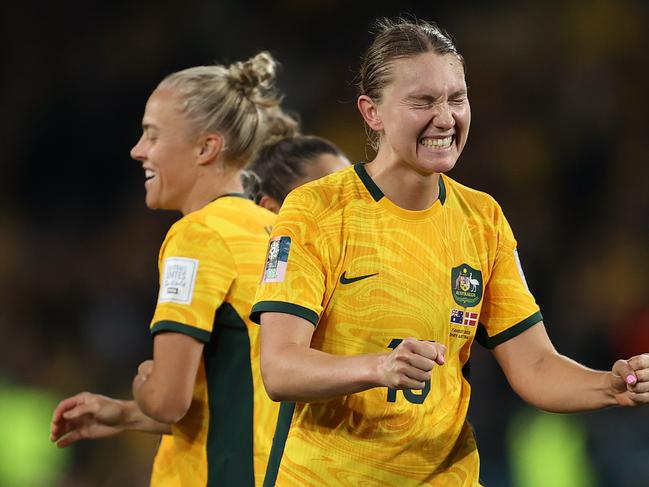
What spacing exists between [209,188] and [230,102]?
29cm

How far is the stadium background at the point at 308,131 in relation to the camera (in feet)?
23.2

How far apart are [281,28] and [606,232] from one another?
11.2 feet

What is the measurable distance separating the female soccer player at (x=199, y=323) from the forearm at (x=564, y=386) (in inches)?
31.1

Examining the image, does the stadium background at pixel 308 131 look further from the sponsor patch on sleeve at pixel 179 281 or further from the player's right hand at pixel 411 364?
the player's right hand at pixel 411 364

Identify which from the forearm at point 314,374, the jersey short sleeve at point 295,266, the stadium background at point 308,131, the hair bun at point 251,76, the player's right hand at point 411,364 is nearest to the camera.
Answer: the player's right hand at point 411,364

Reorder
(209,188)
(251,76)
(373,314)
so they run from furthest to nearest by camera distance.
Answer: (251,76) < (209,188) < (373,314)

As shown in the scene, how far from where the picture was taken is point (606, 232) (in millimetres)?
Result: 8047

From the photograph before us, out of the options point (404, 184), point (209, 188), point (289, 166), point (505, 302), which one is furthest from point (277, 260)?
point (289, 166)

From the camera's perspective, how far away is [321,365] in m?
2.23

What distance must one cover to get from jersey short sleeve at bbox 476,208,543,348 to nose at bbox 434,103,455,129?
0.33 metres

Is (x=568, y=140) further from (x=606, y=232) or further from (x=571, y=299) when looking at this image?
(x=571, y=299)

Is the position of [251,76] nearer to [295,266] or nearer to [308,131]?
[295,266]

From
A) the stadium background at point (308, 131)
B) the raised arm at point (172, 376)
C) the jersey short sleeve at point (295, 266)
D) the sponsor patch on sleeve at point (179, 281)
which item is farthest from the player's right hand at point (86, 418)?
the stadium background at point (308, 131)

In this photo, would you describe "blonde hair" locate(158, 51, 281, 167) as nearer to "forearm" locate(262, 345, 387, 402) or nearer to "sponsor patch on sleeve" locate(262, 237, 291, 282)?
"sponsor patch on sleeve" locate(262, 237, 291, 282)
